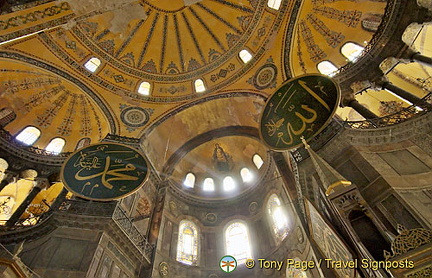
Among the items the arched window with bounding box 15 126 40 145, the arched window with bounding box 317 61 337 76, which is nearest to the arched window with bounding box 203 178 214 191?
the arched window with bounding box 317 61 337 76

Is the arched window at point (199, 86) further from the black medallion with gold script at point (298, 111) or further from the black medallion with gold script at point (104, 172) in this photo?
the black medallion with gold script at point (104, 172)

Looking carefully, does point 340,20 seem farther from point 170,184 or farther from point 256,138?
point 170,184

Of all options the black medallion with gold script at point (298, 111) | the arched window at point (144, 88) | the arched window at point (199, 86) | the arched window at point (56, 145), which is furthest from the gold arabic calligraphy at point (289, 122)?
the arched window at point (56, 145)

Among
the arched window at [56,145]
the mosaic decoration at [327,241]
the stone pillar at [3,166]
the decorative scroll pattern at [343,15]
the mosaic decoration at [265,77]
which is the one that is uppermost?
the decorative scroll pattern at [343,15]

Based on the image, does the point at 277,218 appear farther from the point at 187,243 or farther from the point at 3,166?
the point at 3,166

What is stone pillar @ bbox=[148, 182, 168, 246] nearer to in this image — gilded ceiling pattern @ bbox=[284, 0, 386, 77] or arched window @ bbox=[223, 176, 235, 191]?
arched window @ bbox=[223, 176, 235, 191]

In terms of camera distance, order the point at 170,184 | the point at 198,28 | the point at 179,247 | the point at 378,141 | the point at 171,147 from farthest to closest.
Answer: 1. the point at 198,28
2. the point at 171,147
3. the point at 170,184
4. the point at 179,247
5. the point at 378,141

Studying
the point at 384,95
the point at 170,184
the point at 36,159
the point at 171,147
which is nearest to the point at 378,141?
the point at 384,95

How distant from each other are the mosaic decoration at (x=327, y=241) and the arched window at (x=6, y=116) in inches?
467

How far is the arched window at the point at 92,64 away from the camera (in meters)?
11.6

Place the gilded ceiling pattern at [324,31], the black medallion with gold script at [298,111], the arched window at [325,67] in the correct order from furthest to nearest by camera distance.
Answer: the arched window at [325,67] < the gilded ceiling pattern at [324,31] < the black medallion with gold script at [298,111]

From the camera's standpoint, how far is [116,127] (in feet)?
36.0

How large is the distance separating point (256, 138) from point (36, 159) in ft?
30.6

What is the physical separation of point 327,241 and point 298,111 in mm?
3756
